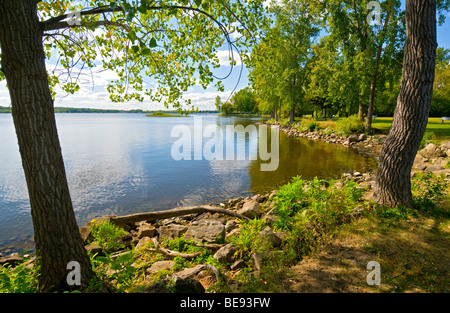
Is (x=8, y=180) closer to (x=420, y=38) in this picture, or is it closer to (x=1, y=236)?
(x=1, y=236)

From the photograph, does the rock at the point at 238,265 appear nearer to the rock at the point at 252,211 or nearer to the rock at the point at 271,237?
the rock at the point at 271,237

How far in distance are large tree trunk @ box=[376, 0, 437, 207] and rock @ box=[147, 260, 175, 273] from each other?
4681 millimetres

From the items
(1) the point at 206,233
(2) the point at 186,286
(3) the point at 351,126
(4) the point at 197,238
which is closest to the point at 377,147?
(3) the point at 351,126

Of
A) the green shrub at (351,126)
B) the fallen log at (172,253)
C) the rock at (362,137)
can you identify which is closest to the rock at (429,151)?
the rock at (362,137)

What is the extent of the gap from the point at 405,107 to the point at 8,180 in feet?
55.6

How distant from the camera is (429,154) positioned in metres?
11.6

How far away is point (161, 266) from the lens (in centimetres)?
396

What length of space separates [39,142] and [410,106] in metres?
6.39

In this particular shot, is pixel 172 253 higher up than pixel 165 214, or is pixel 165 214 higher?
pixel 172 253

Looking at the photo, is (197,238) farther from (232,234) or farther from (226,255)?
(226,255)

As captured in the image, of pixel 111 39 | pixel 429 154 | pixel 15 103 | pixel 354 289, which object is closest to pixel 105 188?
pixel 111 39

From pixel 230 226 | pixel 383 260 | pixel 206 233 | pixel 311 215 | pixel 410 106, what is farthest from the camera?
pixel 230 226

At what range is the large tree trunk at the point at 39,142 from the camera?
8.42 ft

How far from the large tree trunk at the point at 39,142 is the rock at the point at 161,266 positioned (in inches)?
39.0
